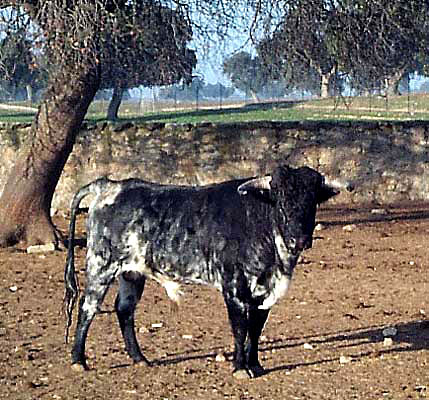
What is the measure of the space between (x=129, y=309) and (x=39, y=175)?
6629mm

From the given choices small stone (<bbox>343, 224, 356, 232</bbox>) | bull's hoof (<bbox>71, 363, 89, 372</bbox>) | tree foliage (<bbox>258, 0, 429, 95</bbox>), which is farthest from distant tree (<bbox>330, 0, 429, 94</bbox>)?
bull's hoof (<bbox>71, 363, 89, 372</bbox>)

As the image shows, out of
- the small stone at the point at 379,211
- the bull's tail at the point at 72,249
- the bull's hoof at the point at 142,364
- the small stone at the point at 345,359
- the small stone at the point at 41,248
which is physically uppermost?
the bull's tail at the point at 72,249

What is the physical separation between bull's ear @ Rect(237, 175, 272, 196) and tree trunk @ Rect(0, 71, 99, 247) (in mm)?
7082

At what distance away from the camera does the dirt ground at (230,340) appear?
7422mm

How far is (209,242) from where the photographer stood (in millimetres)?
7516

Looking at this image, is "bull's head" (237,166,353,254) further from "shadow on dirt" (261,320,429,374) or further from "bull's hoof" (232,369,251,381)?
"shadow on dirt" (261,320,429,374)

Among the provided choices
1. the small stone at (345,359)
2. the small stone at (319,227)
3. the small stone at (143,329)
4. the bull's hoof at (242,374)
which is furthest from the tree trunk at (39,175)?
the bull's hoof at (242,374)

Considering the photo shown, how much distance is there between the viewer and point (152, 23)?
13.2 m

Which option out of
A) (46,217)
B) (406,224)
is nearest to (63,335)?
(46,217)

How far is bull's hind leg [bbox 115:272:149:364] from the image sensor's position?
26.3ft

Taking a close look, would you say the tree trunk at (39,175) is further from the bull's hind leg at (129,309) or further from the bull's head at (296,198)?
the bull's head at (296,198)

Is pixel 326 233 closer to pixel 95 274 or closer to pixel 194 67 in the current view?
pixel 194 67

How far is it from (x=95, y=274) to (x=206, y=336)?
1.60 m

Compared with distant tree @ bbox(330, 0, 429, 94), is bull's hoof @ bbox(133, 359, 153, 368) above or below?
below
